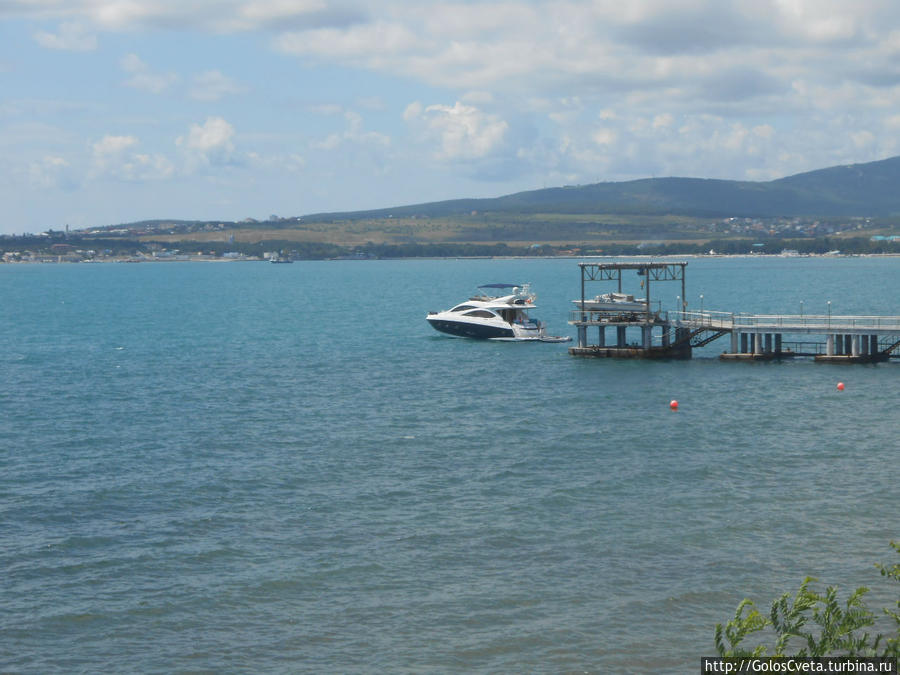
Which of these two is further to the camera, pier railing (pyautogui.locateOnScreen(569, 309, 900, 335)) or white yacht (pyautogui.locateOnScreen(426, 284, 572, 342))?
white yacht (pyautogui.locateOnScreen(426, 284, 572, 342))

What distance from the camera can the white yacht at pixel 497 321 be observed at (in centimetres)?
8656

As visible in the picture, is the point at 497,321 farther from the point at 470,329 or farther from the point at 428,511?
the point at 428,511

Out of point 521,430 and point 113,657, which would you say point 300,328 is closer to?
point 521,430

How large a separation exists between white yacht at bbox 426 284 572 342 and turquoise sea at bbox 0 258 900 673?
16861 millimetres

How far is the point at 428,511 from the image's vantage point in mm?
35750

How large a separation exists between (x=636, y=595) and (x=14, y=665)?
15.5 m

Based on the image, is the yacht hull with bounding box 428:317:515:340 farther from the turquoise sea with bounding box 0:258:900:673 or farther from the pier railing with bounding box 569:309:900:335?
the turquoise sea with bounding box 0:258:900:673

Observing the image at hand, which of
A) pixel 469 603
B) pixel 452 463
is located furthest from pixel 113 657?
pixel 452 463

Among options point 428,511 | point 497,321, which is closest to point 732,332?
point 497,321

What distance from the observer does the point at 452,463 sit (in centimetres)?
4275

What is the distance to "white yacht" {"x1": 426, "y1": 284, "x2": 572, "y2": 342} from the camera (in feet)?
284

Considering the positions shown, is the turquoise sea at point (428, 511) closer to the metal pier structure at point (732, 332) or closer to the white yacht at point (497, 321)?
the metal pier structure at point (732, 332)

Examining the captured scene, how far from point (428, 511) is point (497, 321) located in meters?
51.9

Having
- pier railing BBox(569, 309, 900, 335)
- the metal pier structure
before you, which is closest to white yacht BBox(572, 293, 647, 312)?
the metal pier structure
